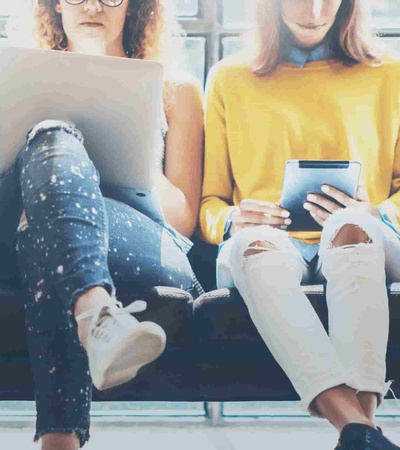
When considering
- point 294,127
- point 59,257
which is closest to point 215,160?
point 294,127

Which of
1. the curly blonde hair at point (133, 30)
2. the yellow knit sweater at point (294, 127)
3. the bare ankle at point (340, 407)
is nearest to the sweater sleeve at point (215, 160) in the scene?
the yellow knit sweater at point (294, 127)

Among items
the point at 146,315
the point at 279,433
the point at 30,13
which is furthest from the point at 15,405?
the point at 30,13

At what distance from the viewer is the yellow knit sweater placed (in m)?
1.58

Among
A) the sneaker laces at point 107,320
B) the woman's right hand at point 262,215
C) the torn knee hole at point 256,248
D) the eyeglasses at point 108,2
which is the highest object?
the eyeglasses at point 108,2

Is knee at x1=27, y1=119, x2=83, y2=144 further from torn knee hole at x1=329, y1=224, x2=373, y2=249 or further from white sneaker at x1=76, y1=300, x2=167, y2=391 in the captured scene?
torn knee hole at x1=329, y1=224, x2=373, y2=249

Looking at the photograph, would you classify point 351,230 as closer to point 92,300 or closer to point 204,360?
point 204,360

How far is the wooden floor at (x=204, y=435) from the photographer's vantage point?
1.65 m

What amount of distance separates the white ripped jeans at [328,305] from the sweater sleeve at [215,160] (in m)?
0.38

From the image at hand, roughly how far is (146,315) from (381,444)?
485mm

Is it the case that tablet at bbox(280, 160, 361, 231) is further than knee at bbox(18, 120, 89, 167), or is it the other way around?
tablet at bbox(280, 160, 361, 231)

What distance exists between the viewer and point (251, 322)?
4.03ft

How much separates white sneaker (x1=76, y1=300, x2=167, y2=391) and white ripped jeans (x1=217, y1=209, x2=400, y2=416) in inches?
9.7

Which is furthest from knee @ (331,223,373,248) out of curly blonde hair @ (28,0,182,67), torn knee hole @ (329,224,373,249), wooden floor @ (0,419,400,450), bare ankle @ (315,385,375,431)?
curly blonde hair @ (28,0,182,67)

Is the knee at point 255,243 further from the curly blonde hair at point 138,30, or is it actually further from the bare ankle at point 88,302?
the curly blonde hair at point 138,30
